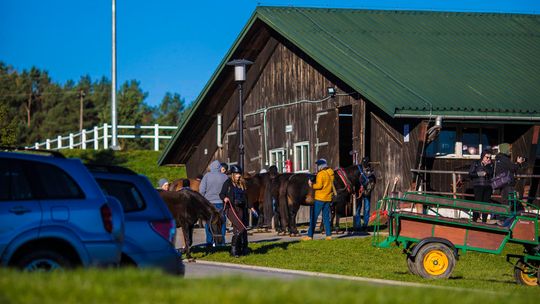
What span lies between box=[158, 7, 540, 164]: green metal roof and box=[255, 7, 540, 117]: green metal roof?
27 mm

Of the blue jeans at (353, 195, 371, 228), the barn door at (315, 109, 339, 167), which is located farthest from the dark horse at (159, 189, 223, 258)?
the barn door at (315, 109, 339, 167)

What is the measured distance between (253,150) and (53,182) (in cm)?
2763

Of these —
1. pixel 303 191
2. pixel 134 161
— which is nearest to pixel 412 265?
pixel 303 191

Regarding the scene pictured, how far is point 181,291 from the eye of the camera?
1029cm

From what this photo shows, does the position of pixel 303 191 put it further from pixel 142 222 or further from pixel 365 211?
pixel 142 222

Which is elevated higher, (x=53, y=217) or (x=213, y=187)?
(x=213, y=187)

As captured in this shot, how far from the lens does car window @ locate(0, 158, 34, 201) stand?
1332 cm

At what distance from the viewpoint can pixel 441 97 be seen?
32.2 meters

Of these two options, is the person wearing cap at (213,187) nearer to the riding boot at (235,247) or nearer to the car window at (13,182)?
the riding boot at (235,247)

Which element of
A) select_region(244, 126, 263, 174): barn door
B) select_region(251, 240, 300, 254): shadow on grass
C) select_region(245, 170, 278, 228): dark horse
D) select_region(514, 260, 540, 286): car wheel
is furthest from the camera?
select_region(244, 126, 263, 174): barn door

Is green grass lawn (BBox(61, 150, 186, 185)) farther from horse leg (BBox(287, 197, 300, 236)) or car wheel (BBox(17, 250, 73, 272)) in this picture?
car wheel (BBox(17, 250, 73, 272))

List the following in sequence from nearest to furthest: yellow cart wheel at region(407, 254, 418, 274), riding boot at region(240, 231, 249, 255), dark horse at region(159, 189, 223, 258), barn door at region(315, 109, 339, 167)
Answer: yellow cart wheel at region(407, 254, 418, 274) < dark horse at region(159, 189, 223, 258) < riding boot at region(240, 231, 249, 255) < barn door at region(315, 109, 339, 167)

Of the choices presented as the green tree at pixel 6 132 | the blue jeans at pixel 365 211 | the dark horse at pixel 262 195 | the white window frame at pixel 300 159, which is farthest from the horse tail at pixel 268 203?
the green tree at pixel 6 132

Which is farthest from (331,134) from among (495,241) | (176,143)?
(495,241)
